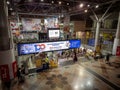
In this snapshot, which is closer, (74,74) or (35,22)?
(74,74)

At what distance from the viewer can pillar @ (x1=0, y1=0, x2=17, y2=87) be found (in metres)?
6.70

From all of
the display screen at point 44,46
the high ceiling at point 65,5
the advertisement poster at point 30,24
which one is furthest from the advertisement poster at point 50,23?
the display screen at point 44,46

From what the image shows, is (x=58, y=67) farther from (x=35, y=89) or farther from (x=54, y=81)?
(x=35, y=89)

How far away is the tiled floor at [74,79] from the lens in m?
7.15

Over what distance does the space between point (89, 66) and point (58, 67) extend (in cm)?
316

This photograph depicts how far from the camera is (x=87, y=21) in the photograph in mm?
24953

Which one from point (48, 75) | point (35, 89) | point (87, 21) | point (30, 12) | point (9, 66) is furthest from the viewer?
point (87, 21)

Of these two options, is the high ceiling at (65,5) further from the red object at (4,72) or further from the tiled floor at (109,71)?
the red object at (4,72)

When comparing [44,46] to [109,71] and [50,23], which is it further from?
[50,23]

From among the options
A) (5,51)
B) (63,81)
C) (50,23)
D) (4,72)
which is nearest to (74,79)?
(63,81)

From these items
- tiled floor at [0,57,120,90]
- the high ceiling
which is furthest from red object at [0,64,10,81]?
the high ceiling

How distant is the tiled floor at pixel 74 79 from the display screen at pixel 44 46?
81.4 inches

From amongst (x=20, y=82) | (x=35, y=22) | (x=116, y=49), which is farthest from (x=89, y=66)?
(x=35, y=22)

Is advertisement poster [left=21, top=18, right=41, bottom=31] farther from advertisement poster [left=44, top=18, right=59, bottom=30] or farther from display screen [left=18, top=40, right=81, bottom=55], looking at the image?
display screen [left=18, top=40, right=81, bottom=55]
